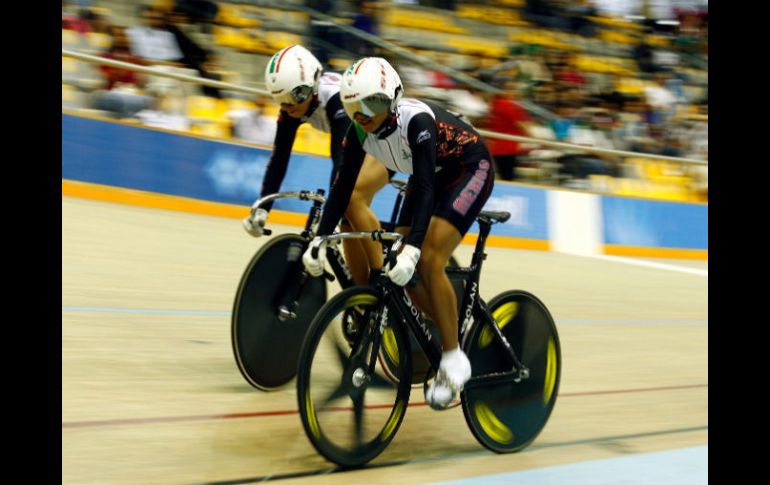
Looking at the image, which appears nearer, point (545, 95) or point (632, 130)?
point (545, 95)

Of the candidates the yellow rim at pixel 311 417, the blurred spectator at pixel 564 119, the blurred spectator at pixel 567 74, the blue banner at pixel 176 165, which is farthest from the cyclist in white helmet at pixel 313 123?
the blurred spectator at pixel 567 74

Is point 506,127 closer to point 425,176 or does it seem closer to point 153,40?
point 153,40

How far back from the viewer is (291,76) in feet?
13.3

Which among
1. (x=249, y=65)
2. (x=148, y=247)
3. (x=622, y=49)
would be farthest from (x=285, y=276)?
(x=622, y=49)

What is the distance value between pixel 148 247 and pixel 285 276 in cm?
347

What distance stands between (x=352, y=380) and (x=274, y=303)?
0.94 metres

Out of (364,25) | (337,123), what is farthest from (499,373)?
(364,25)

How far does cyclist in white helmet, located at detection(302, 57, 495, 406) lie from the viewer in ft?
11.0

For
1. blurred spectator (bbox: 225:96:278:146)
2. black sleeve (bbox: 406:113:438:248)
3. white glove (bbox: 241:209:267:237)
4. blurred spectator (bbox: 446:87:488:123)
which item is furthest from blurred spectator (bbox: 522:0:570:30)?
black sleeve (bbox: 406:113:438:248)

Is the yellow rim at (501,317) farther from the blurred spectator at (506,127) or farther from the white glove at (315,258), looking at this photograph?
the blurred spectator at (506,127)

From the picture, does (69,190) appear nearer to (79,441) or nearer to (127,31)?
(127,31)

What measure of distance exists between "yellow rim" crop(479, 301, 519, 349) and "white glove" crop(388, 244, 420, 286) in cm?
69

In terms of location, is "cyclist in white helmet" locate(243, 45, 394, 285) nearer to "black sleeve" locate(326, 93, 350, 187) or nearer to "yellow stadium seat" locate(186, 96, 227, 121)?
"black sleeve" locate(326, 93, 350, 187)

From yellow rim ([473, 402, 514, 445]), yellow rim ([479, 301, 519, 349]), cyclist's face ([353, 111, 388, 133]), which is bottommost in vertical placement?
yellow rim ([473, 402, 514, 445])
